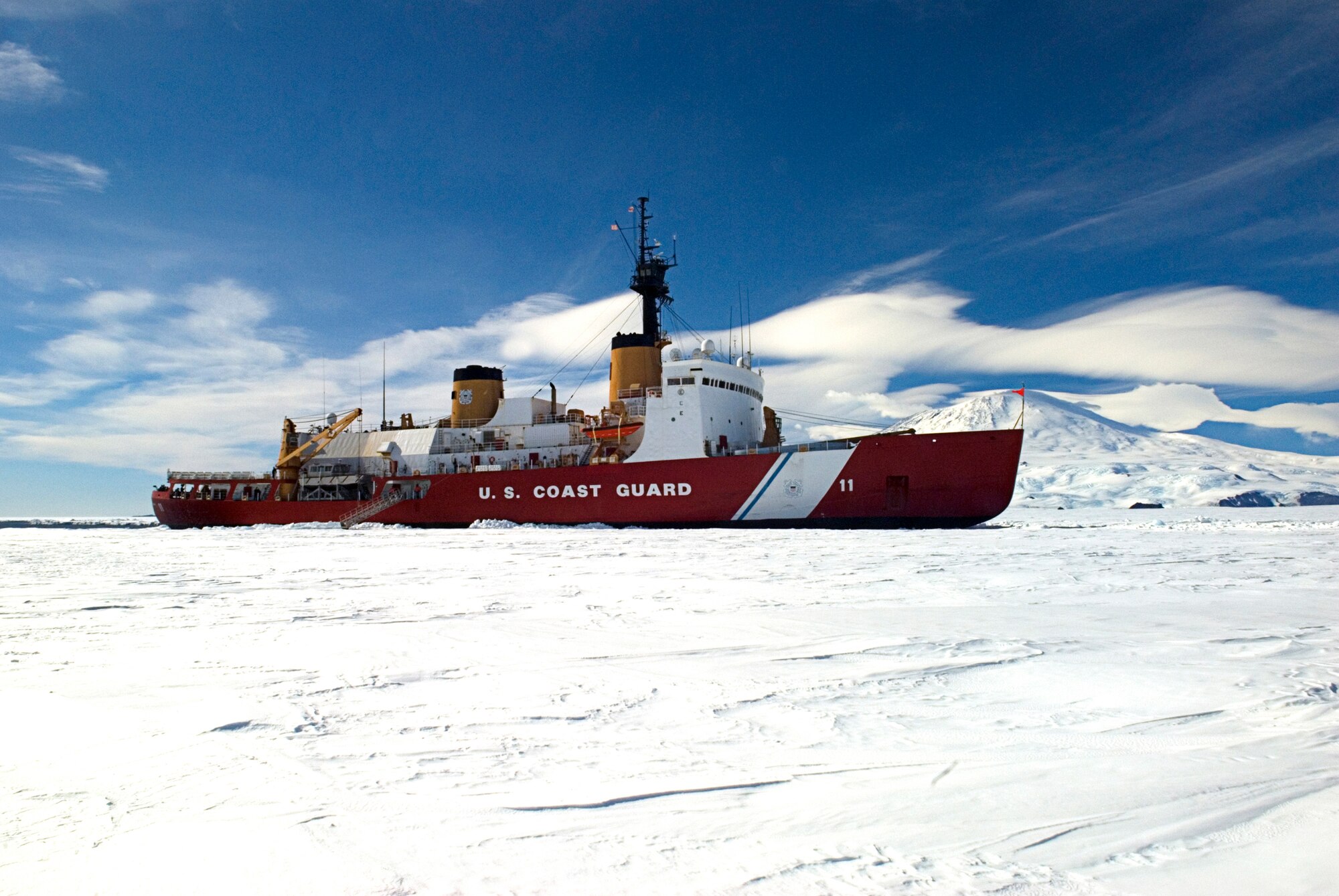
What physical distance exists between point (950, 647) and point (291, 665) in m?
4.23

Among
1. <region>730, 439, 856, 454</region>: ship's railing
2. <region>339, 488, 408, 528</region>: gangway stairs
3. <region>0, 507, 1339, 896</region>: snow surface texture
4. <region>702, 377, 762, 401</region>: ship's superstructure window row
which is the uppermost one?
<region>702, 377, 762, 401</region>: ship's superstructure window row

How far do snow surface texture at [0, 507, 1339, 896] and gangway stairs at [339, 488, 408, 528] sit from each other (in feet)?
75.0

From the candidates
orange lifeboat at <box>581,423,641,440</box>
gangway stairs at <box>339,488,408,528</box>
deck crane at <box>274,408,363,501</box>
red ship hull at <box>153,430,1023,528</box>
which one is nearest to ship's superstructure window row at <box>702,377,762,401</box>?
orange lifeboat at <box>581,423,641,440</box>

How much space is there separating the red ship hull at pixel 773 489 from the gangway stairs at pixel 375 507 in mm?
1388

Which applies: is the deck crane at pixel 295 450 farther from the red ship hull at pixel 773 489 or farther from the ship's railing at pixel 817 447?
the ship's railing at pixel 817 447

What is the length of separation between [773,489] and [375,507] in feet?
54.6

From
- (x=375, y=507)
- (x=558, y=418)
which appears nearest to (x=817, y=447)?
(x=558, y=418)

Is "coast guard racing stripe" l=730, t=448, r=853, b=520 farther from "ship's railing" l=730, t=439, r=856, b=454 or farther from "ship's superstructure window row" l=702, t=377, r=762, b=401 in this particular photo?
"ship's superstructure window row" l=702, t=377, r=762, b=401

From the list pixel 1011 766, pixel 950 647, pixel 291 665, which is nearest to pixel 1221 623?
pixel 950 647

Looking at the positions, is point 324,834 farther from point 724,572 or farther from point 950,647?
point 724,572

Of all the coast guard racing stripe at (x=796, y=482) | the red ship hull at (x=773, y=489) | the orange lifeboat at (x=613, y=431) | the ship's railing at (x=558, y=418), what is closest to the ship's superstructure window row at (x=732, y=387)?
the orange lifeboat at (x=613, y=431)

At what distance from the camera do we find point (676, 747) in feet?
9.80

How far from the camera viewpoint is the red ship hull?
2164 centimetres

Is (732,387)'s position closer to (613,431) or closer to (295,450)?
(613,431)
